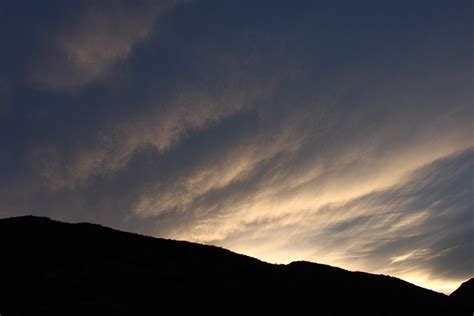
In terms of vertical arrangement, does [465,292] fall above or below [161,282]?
below

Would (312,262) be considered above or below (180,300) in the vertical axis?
above

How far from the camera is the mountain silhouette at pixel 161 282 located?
26.6m

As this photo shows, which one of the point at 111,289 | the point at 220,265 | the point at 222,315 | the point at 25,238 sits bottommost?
the point at 222,315

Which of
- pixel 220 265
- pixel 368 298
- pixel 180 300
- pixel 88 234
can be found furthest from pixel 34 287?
pixel 368 298

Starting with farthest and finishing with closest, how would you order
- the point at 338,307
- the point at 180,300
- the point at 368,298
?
the point at 368,298 → the point at 338,307 → the point at 180,300

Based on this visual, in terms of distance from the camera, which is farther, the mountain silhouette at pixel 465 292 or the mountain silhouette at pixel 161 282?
the mountain silhouette at pixel 465 292

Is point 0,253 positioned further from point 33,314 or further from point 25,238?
point 33,314

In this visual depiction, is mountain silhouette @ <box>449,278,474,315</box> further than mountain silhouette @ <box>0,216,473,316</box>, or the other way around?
mountain silhouette @ <box>449,278,474,315</box>

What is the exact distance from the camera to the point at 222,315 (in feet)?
92.1

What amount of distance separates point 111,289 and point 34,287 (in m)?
5.33

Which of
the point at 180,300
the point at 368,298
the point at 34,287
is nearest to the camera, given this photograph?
the point at 34,287

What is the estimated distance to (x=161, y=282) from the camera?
31984 millimetres

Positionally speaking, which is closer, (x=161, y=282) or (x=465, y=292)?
(x=161, y=282)

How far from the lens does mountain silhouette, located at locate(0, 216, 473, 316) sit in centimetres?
2658
